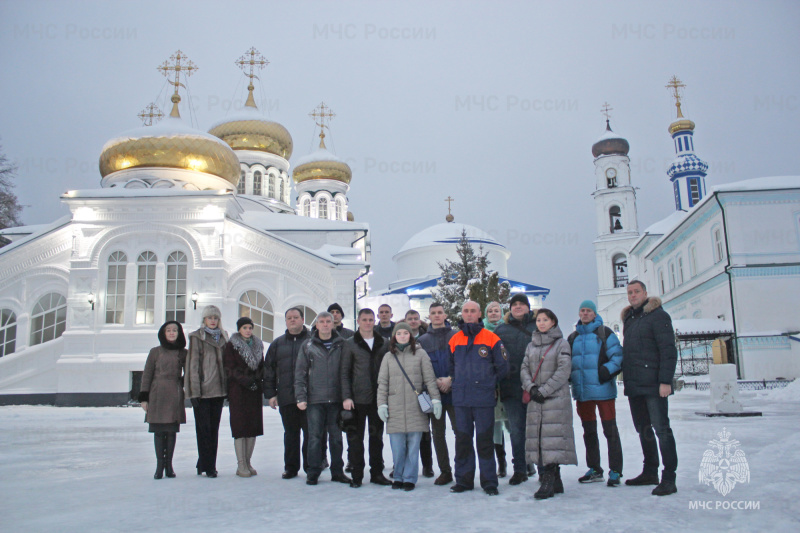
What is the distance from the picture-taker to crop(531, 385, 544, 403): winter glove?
5.21m

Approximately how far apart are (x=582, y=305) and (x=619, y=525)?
2125 mm

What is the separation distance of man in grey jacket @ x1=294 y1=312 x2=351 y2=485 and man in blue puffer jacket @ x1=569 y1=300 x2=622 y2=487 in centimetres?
224

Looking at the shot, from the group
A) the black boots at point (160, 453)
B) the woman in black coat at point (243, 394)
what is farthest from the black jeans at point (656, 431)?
the black boots at point (160, 453)

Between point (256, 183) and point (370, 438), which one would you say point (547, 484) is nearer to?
point (370, 438)

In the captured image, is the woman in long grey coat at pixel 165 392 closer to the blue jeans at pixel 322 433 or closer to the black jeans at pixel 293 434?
the black jeans at pixel 293 434

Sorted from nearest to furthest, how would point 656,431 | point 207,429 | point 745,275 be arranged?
1. point 656,431
2. point 207,429
3. point 745,275

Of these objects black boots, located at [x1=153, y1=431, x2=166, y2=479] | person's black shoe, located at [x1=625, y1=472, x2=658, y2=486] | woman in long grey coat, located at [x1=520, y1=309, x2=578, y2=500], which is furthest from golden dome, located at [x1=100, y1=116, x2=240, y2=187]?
person's black shoe, located at [x1=625, y1=472, x2=658, y2=486]

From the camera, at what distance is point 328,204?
1438 inches

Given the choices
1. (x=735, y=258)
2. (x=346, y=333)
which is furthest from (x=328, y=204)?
(x=346, y=333)

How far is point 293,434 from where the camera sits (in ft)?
20.5

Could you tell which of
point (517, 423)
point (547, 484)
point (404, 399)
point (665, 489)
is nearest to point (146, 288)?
point (404, 399)

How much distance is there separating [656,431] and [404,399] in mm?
2158

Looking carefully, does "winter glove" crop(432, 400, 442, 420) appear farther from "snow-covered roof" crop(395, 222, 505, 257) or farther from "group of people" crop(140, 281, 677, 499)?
"snow-covered roof" crop(395, 222, 505, 257)

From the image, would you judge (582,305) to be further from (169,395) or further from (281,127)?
(281,127)
